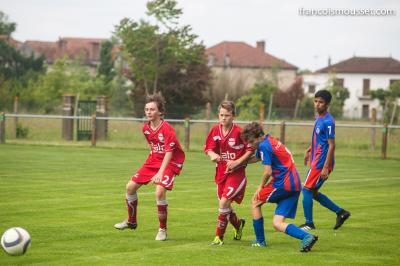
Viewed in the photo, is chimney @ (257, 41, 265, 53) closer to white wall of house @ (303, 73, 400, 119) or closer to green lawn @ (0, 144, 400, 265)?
white wall of house @ (303, 73, 400, 119)

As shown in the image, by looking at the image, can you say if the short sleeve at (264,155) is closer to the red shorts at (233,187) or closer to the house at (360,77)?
the red shorts at (233,187)

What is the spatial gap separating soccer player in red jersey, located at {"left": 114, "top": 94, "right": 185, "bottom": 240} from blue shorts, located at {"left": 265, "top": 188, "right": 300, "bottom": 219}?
1536 millimetres

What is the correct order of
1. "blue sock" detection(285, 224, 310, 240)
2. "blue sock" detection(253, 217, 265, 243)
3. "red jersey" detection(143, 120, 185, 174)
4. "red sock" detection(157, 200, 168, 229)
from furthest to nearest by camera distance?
"red jersey" detection(143, 120, 185, 174)
"red sock" detection(157, 200, 168, 229)
"blue sock" detection(253, 217, 265, 243)
"blue sock" detection(285, 224, 310, 240)

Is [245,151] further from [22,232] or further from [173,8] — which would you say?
[173,8]

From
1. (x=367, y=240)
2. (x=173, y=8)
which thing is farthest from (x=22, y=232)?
(x=173, y=8)

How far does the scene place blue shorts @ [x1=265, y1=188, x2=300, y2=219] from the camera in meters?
9.71

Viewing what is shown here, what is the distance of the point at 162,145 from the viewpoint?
10844mm

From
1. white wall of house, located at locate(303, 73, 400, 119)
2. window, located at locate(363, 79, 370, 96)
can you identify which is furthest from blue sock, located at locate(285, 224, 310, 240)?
window, located at locate(363, 79, 370, 96)

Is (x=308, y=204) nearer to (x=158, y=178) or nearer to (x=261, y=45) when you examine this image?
(x=158, y=178)

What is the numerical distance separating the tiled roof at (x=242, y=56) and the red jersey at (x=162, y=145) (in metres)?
86.1

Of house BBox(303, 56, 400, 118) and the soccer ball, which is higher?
house BBox(303, 56, 400, 118)

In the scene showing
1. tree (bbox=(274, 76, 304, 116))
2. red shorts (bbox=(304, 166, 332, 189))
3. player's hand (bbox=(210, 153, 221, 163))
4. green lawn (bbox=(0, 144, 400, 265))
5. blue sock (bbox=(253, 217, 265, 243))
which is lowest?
green lawn (bbox=(0, 144, 400, 265))

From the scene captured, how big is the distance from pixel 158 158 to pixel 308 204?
97.5 inches

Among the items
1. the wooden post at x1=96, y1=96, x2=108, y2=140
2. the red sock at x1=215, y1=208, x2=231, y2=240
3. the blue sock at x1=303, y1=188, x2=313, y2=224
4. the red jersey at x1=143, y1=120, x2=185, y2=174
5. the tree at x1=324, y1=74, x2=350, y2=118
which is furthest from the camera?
the tree at x1=324, y1=74, x2=350, y2=118
